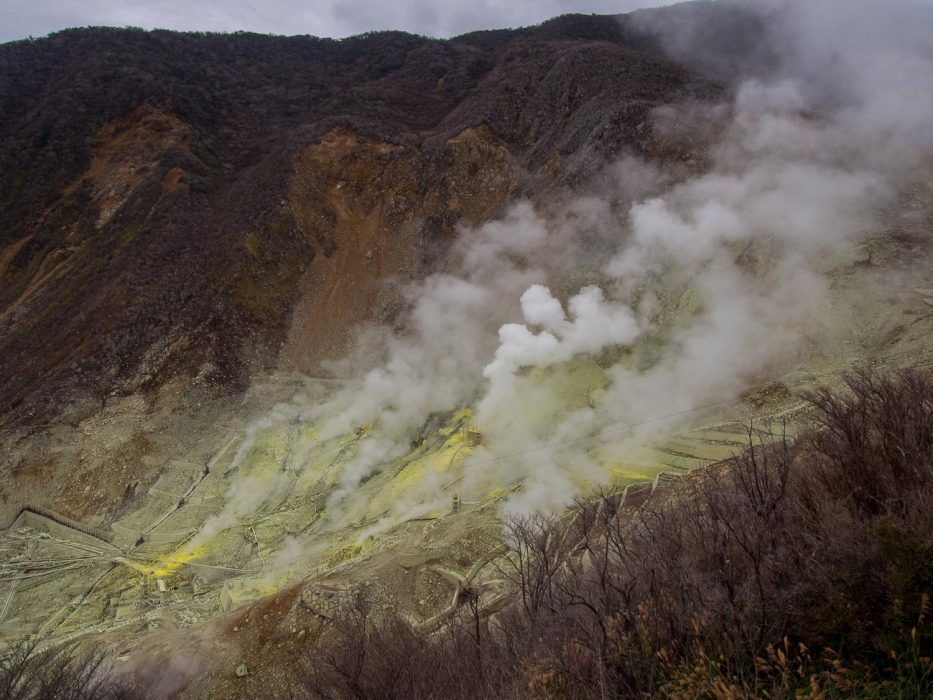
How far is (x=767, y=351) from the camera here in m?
15.5

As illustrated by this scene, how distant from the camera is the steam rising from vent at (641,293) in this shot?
16.0m

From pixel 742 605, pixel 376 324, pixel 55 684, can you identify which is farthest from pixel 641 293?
pixel 55 684

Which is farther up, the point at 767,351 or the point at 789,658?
the point at 767,351

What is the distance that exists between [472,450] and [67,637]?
1162cm

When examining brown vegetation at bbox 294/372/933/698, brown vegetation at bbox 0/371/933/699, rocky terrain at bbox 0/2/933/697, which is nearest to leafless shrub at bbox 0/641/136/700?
brown vegetation at bbox 0/371/933/699

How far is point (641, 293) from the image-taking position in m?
19.6

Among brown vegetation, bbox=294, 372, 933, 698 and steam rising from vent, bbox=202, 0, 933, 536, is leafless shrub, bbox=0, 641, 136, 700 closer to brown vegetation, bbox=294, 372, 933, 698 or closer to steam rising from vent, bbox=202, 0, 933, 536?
brown vegetation, bbox=294, 372, 933, 698

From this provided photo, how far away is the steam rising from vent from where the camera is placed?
16.0 metres

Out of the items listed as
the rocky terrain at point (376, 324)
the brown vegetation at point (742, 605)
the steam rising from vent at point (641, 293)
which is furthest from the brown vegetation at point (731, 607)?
the steam rising from vent at point (641, 293)

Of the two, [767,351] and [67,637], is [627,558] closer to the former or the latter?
[767,351]

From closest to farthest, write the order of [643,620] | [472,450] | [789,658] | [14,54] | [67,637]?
[789,658], [643,620], [67,637], [472,450], [14,54]

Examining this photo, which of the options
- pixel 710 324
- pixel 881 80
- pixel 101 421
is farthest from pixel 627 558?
pixel 881 80

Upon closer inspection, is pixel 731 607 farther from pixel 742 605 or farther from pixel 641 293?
pixel 641 293

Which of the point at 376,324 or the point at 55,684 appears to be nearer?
the point at 55,684
